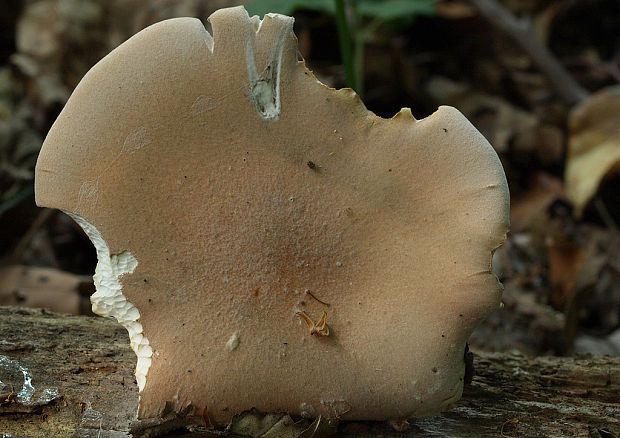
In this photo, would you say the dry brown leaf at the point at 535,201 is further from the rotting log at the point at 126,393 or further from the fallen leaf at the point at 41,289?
the fallen leaf at the point at 41,289

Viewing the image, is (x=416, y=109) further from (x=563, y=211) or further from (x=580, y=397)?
(x=580, y=397)

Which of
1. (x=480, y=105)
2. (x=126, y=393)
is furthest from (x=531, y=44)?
(x=126, y=393)

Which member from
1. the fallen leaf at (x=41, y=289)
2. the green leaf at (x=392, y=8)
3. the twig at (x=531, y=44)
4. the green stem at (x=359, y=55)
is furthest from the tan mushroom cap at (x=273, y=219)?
the twig at (x=531, y=44)

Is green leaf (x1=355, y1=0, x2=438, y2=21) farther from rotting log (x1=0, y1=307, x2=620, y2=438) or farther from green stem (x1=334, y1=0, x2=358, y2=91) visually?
rotting log (x1=0, y1=307, x2=620, y2=438)

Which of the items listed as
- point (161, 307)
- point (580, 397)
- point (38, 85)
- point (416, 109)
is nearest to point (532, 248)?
point (416, 109)

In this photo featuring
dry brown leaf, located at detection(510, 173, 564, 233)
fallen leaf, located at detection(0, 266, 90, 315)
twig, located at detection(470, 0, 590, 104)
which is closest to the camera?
fallen leaf, located at detection(0, 266, 90, 315)

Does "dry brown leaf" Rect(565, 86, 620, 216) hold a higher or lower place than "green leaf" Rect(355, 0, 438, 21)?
lower

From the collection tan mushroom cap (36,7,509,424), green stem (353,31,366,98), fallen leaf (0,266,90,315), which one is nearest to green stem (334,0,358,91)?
green stem (353,31,366,98)
